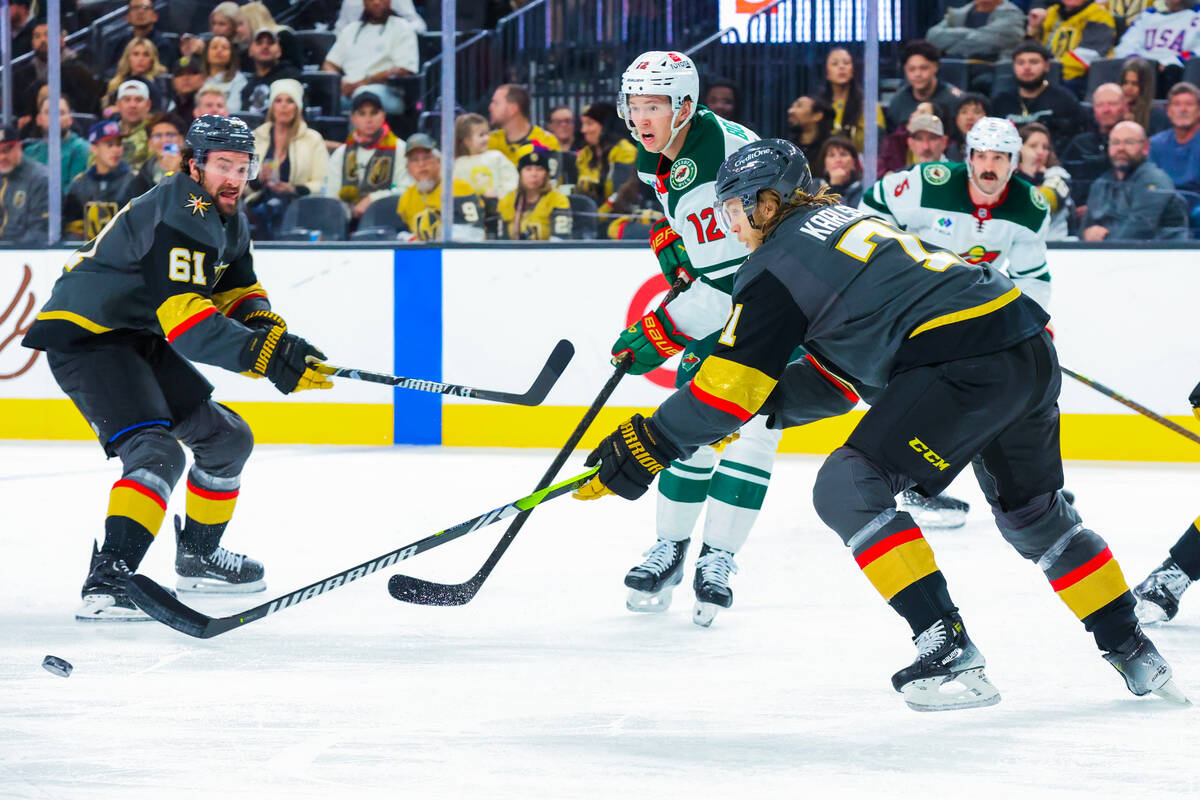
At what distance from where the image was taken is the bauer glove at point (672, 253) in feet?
11.2

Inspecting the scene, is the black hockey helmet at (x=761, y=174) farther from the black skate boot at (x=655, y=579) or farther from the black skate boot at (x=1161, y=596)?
the black skate boot at (x=1161, y=596)

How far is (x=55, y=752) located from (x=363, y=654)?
75 cm

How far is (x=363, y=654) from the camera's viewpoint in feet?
9.61

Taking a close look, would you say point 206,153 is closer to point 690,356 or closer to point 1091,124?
point 690,356

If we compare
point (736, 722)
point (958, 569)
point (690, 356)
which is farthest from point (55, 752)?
point (958, 569)

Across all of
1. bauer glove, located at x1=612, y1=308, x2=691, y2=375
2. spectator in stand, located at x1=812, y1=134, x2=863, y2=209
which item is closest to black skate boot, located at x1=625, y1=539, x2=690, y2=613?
bauer glove, located at x1=612, y1=308, x2=691, y2=375

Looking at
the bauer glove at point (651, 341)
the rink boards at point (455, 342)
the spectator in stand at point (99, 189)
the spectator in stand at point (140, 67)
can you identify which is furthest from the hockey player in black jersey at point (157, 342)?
the spectator in stand at point (140, 67)

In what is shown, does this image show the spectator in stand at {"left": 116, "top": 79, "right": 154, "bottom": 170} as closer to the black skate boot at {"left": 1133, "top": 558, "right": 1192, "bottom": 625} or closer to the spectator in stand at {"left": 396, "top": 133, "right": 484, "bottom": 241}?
the spectator in stand at {"left": 396, "top": 133, "right": 484, "bottom": 241}

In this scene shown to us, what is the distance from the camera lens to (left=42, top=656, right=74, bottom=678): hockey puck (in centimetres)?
269

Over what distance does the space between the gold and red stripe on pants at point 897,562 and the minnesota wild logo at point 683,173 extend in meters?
1.12

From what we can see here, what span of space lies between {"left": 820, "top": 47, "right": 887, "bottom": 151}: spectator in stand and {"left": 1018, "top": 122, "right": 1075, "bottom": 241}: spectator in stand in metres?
0.54

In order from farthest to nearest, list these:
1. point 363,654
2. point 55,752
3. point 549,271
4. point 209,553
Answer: point 549,271
point 209,553
point 363,654
point 55,752

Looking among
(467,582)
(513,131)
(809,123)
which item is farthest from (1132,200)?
(467,582)

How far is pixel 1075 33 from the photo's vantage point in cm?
607
